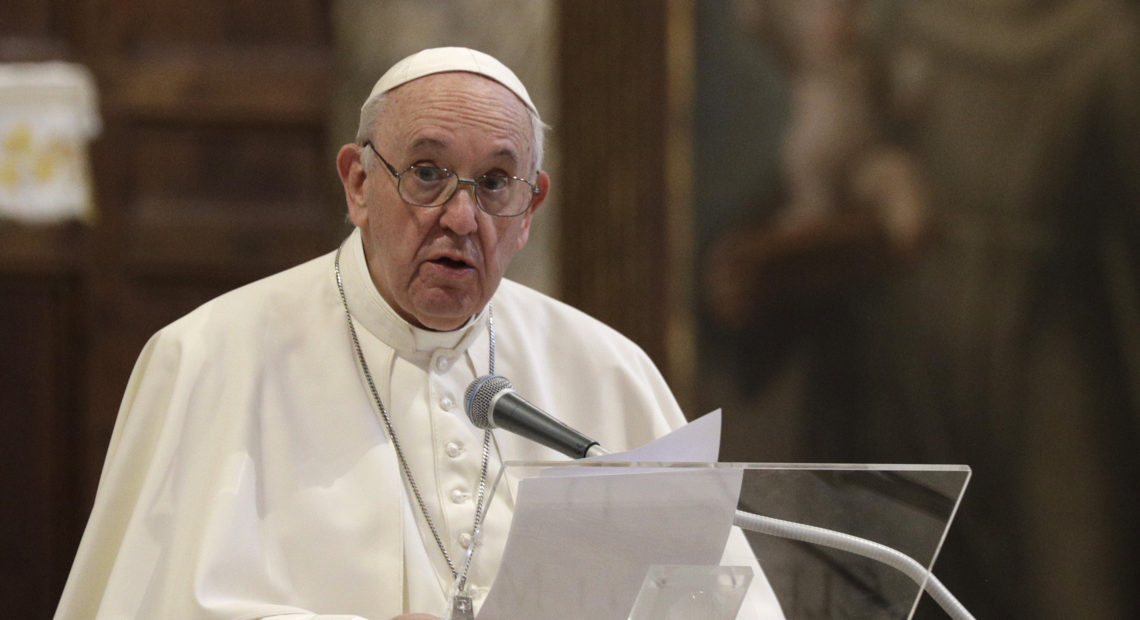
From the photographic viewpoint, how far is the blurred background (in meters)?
4.39

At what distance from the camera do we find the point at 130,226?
14.9 ft

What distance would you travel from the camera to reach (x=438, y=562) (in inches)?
87.6

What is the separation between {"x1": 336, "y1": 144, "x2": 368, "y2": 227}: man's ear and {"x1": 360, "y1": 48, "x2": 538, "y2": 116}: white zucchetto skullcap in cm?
10

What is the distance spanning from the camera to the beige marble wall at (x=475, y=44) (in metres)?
4.58

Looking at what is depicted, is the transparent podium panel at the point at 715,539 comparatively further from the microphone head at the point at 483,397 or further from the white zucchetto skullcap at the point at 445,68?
the white zucchetto skullcap at the point at 445,68

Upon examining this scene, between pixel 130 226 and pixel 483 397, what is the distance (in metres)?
3.10

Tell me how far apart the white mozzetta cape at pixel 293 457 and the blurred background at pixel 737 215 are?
2112mm

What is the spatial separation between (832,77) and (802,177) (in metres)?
0.36

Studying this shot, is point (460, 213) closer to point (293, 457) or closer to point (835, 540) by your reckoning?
point (293, 457)

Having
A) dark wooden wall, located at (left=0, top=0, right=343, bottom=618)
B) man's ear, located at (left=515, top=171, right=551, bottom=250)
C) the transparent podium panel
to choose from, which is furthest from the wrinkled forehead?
dark wooden wall, located at (left=0, top=0, right=343, bottom=618)

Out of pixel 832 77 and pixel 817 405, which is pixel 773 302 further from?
pixel 832 77

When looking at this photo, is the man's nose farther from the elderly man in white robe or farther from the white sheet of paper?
the white sheet of paper

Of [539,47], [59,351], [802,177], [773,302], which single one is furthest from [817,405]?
[59,351]

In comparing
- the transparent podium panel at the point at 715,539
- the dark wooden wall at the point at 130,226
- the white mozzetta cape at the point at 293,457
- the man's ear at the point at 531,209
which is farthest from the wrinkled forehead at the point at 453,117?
the dark wooden wall at the point at 130,226
